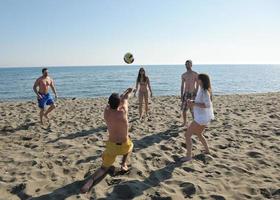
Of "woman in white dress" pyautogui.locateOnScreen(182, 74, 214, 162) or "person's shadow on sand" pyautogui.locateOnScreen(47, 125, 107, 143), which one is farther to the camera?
"person's shadow on sand" pyautogui.locateOnScreen(47, 125, 107, 143)

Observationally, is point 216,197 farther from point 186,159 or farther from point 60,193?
point 60,193

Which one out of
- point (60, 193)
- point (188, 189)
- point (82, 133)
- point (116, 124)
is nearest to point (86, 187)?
point (60, 193)

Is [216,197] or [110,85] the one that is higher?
[216,197]

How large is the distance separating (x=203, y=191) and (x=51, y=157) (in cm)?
317

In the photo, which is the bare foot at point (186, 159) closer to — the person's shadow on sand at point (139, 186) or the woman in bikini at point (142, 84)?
the person's shadow on sand at point (139, 186)

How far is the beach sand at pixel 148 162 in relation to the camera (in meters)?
4.93

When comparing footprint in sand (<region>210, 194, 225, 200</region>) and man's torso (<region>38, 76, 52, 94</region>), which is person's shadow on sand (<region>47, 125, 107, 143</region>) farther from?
footprint in sand (<region>210, 194, 225, 200</region>)

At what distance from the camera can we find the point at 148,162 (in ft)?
20.5

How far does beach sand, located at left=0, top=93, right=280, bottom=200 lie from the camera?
4930 mm

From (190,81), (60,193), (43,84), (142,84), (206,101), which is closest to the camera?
(60,193)

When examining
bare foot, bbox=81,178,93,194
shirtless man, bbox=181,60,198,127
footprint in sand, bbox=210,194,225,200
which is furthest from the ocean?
footprint in sand, bbox=210,194,225,200

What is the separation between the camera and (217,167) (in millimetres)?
6027

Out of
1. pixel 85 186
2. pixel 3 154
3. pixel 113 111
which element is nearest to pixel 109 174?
pixel 85 186

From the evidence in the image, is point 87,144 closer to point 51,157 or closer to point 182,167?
point 51,157
